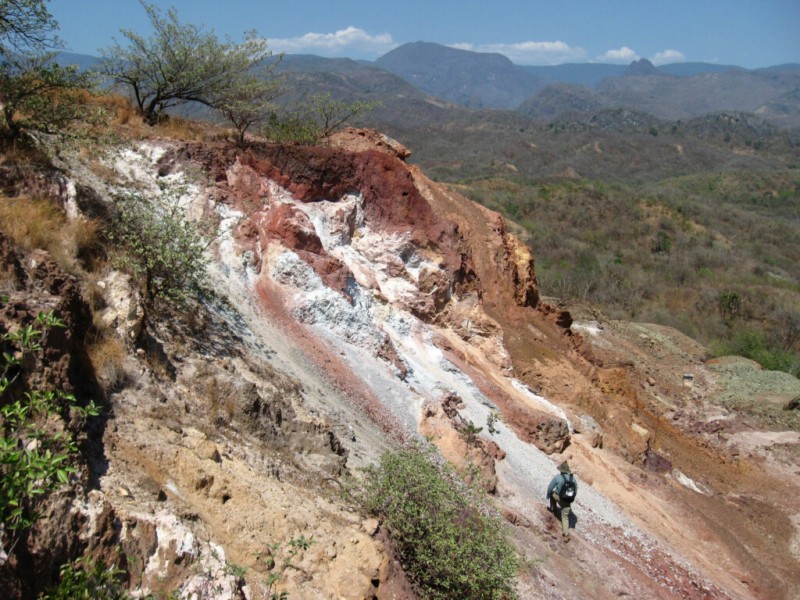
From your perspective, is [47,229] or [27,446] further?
[47,229]

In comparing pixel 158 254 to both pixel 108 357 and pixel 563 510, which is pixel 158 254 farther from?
pixel 563 510

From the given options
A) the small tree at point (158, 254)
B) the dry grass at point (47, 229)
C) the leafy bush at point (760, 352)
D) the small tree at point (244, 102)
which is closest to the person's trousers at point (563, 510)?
the small tree at point (158, 254)

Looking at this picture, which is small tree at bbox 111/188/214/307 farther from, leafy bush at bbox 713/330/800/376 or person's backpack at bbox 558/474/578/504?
leafy bush at bbox 713/330/800/376

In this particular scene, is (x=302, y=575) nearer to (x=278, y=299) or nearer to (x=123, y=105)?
(x=278, y=299)

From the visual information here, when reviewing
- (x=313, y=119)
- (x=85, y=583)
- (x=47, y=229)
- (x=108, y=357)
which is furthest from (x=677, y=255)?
(x=85, y=583)

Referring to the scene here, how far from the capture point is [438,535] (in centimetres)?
549

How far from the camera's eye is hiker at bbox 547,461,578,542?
840 cm

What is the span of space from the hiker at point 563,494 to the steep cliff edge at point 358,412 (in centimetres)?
19

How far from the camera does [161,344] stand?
623 cm

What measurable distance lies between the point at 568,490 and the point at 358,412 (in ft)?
10.1

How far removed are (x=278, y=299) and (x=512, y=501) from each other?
14.7 ft

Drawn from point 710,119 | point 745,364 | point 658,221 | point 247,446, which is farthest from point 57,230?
point 710,119

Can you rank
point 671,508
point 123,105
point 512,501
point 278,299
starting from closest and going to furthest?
1. point 512,501
2. point 278,299
3. point 671,508
4. point 123,105

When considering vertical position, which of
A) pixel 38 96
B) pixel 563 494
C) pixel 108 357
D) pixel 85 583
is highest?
pixel 38 96
